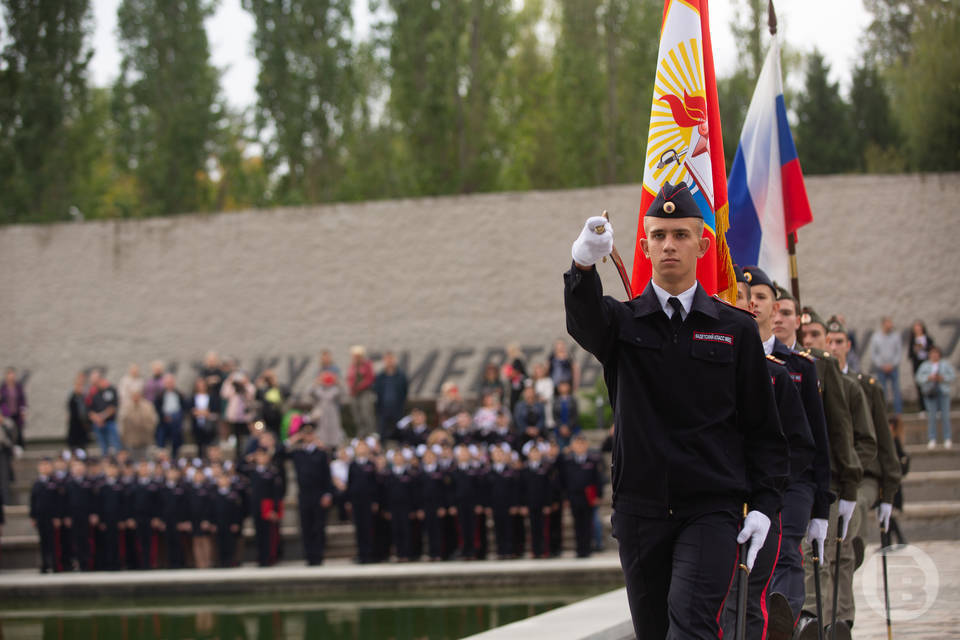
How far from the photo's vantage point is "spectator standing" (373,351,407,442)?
20688 mm

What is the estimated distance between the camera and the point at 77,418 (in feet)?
72.1

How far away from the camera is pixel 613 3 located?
98.3ft

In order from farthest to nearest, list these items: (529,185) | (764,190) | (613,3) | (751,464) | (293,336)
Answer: (529,185)
(613,3)
(293,336)
(764,190)
(751,464)

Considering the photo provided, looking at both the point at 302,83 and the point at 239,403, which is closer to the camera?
the point at 239,403

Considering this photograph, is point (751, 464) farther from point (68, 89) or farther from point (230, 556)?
point (68, 89)

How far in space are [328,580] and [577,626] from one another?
Answer: 714 centimetres

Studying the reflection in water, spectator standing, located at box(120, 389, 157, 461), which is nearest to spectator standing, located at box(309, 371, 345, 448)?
spectator standing, located at box(120, 389, 157, 461)

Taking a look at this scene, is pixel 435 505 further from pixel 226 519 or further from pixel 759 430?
pixel 759 430

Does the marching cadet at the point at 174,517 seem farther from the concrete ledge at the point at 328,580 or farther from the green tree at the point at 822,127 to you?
the green tree at the point at 822,127

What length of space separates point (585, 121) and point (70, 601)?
53.8 ft

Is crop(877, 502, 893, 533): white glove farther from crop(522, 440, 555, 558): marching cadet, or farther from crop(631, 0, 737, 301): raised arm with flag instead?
crop(522, 440, 555, 558): marching cadet

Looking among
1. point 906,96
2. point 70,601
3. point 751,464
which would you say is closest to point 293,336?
point 70,601

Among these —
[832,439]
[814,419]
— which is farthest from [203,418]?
[814,419]

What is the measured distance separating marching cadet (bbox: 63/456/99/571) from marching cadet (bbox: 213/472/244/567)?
2044 mm
